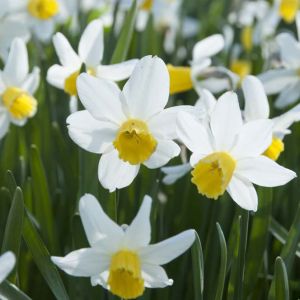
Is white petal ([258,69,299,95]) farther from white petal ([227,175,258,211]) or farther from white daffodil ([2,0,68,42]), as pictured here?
white daffodil ([2,0,68,42])

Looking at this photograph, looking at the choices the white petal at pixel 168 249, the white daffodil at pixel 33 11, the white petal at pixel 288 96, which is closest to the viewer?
the white petal at pixel 168 249

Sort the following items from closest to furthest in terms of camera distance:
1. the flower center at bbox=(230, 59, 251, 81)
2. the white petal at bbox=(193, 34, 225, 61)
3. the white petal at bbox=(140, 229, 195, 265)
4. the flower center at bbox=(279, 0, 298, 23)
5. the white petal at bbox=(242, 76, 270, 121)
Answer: the white petal at bbox=(140, 229, 195, 265), the white petal at bbox=(242, 76, 270, 121), the white petal at bbox=(193, 34, 225, 61), the flower center at bbox=(279, 0, 298, 23), the flower center at bbox=(230, 59, 251, 81)

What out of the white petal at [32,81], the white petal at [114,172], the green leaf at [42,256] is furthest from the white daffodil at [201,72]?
the green leaf at [42,256]

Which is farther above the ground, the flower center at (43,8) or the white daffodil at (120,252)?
the flower center at (43,8)

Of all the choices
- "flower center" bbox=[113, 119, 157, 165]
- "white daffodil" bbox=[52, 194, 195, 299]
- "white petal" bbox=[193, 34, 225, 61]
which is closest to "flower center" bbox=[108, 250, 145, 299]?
"white daffodil" bbox=[52, 194, 195, 299]

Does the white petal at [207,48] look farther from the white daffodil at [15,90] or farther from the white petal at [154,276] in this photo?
the white petal at [154,276]

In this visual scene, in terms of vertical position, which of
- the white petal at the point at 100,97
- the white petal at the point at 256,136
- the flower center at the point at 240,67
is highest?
the white petal at the point at 100,97
